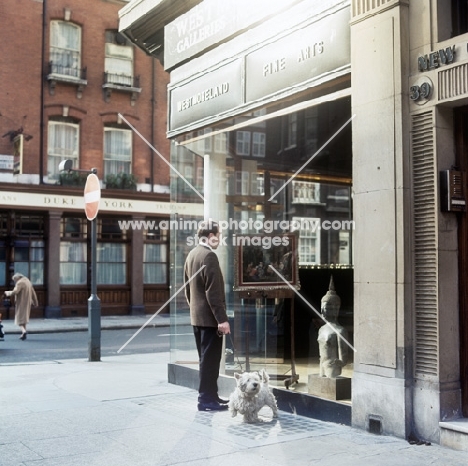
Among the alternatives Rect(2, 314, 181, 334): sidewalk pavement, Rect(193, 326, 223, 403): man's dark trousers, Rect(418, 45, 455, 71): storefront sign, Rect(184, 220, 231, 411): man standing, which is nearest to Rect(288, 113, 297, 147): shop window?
Rect(184, 220, 231, 411): man standing

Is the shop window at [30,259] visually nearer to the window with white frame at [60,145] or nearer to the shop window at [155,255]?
the window with white frame at [60,145]

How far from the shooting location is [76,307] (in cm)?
2380

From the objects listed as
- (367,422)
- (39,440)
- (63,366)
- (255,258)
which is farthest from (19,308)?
(367,422)

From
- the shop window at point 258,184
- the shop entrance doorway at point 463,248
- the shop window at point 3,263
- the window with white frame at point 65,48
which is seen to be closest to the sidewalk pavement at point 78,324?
the shop window at point 3,263

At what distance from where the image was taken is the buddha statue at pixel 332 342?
23.0ft

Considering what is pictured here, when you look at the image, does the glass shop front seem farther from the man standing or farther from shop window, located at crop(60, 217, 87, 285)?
shop window, located at crop(60, 217, 87, 285)

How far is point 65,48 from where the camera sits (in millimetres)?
24188

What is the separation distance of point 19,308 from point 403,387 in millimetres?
13478

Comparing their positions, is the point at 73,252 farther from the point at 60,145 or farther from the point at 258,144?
the point at 258,144

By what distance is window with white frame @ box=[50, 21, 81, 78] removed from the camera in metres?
23.9

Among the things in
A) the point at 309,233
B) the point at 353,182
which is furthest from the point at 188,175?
the point at 309,233

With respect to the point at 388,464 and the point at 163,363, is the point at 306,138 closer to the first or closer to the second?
the point at 163,363

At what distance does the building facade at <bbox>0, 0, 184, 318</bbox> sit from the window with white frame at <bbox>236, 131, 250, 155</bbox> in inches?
506

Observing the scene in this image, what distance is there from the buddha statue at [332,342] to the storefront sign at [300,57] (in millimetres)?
2480
